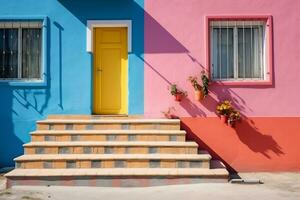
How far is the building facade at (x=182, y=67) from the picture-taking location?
898 cm

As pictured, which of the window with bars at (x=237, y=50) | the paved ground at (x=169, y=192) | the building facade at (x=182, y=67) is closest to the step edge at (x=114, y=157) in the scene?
the paved ground at (x=169, y=192)

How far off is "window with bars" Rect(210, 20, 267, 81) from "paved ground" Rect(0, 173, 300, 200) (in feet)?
9.48

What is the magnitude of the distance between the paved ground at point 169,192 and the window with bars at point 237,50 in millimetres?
2891

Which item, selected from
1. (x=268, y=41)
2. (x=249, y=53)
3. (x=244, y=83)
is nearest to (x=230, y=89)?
(x=244, y=83)

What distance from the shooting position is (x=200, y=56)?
918 centimetres

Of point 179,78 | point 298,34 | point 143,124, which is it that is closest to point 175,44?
point 179,78

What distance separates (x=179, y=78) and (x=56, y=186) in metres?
3.71

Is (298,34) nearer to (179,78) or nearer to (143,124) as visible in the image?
(179,78)

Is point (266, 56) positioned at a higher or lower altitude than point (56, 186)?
higher

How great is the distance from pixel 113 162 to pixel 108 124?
48.7 inches

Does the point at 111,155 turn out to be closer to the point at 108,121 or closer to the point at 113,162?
the point at 113,162

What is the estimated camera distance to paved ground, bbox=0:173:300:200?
6.55 metres

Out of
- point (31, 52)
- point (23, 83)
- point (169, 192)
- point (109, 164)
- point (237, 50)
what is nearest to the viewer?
point (169, 192)

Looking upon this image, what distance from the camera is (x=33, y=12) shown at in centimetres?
928
